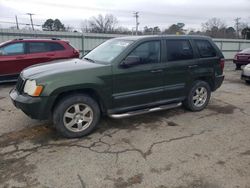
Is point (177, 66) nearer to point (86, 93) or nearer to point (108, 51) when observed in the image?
point (108, 51)

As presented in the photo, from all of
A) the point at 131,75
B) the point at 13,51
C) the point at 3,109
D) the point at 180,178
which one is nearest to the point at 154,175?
the point at 180,178

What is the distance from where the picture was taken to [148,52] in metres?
4.86

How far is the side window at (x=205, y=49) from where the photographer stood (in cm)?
561

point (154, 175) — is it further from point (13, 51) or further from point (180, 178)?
point (13, 51)

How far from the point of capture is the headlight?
3.85m

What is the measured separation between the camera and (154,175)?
10.4ft

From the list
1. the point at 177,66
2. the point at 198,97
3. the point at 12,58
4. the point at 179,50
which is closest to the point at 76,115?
the point at 177,66

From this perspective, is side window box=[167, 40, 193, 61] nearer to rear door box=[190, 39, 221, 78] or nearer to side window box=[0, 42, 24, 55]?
rear door box=[190, 39, 221, 78]

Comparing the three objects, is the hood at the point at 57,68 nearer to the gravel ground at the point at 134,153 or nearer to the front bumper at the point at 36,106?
the front bumper at the point at 36,106

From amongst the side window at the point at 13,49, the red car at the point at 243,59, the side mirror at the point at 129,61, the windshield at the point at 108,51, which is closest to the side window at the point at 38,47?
the side window at the point at 13,49

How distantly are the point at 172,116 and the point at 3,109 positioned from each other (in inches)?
156

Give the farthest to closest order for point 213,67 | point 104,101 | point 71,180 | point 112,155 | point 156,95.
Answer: point 213,67, point 156,95, point 104,101, point 112,155, point 71,180

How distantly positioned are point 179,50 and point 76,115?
103 inches

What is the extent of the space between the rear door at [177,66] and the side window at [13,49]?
18.8 ft
